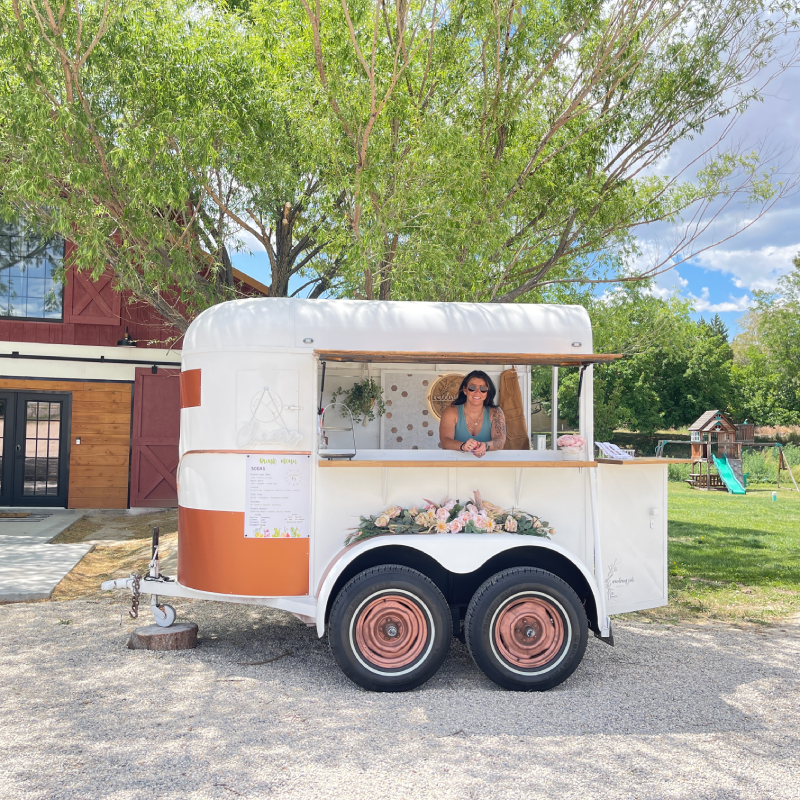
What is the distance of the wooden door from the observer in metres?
13.8

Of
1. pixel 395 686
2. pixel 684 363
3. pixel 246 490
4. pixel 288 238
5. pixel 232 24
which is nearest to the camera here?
pixel 395 686

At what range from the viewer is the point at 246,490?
4.88 m

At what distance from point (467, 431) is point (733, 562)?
6102mm

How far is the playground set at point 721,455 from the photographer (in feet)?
71.2

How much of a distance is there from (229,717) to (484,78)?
19.6ft

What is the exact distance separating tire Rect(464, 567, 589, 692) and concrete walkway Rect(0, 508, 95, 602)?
4817 millimetres

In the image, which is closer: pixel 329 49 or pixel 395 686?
pixel 395 686

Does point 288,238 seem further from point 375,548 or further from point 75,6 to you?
point 375,548

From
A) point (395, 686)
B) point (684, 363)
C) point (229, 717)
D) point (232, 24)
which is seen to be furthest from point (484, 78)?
point (684, 363)

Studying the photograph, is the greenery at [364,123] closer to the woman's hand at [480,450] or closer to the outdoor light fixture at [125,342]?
the woman's hand at [480,450]

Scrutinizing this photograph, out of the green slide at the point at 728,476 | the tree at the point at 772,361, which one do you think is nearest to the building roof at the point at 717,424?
the green slide at the point at 728,476

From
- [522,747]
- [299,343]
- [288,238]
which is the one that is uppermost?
[288,238]

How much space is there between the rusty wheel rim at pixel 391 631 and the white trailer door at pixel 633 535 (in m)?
1.38

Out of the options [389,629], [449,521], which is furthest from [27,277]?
[389,629]
